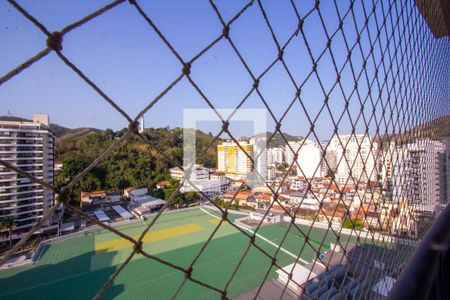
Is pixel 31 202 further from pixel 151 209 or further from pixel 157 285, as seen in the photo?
pixel 157 285

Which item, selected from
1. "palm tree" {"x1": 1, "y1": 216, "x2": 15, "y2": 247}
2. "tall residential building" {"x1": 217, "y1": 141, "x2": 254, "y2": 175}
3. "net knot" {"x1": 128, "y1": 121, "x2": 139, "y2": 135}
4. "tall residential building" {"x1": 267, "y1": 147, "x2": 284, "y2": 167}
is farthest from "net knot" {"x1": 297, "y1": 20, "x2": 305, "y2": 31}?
"tall residential building" {"x1": 267, "y1": 147, "x2": 284, "y2": 167}

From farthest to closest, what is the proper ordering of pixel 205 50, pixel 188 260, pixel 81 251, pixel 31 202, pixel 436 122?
pixel 31 202
pixel 81 251
pixel 188 260
pixel 436 122
pixel 205 50

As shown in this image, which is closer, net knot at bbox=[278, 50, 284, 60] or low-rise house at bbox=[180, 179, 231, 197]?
net knot at bbox=[278, 50, 284, 60]

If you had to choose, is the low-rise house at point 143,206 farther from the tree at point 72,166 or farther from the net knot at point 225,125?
the net knot at point 225,125

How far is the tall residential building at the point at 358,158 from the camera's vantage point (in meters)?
0.91

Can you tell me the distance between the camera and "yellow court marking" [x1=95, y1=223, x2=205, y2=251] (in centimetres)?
598

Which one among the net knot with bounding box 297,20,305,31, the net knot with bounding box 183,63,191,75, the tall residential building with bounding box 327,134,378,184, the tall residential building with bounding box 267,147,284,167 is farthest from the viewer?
the tall residential building with bounding box 267,147,284,167

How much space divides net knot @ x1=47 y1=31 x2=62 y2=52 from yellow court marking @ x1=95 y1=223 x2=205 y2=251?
6012mm

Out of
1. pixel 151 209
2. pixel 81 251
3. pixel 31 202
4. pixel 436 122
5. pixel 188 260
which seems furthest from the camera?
pixel 151 209

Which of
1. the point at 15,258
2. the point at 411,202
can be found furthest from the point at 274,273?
the point at 15,258

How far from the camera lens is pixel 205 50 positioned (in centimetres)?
47

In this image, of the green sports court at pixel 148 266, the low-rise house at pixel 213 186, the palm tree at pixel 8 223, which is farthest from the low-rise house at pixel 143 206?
the palm tree at pixel 8 223

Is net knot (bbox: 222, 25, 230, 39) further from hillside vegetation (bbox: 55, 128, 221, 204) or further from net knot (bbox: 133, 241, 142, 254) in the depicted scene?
hillside vegetation (bbox: 55, 128, 221, 204)

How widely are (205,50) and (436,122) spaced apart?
8.46 ft
